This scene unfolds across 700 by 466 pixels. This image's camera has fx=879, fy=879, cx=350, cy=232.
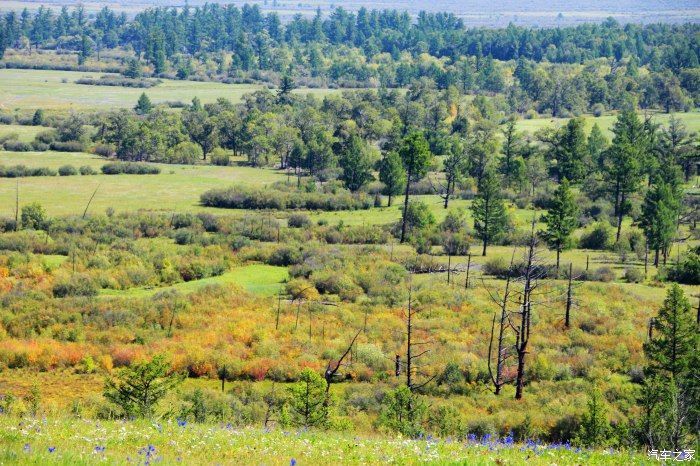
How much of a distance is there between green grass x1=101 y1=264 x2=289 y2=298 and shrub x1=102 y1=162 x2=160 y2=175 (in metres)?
38.8

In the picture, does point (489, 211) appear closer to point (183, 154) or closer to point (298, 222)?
point (298, 222)

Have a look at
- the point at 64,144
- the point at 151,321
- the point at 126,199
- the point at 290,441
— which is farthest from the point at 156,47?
the point at 290,441

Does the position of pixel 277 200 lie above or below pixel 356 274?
above

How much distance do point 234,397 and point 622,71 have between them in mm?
150454

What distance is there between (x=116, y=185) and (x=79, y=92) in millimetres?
77116

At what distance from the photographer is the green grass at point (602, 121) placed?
123525 mm

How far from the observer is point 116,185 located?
89.6 m

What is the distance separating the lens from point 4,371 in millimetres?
39344

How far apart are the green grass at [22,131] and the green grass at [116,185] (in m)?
10.1

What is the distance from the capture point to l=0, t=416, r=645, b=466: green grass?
12594 mm

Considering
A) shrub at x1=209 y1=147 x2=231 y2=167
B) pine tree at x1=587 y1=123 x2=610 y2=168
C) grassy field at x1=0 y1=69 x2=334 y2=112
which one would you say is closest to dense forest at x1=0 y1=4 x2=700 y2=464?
pine tree at x1=587 y1=123 x2=610 y2=168

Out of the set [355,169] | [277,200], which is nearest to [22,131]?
[277,200]

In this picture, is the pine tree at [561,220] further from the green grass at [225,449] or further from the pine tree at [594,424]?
the green grass at [225,449]

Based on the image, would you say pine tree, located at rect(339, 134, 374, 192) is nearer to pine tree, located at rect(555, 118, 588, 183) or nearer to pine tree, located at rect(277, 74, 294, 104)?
pine tree, located at rect(555, 118, 588, 183)
